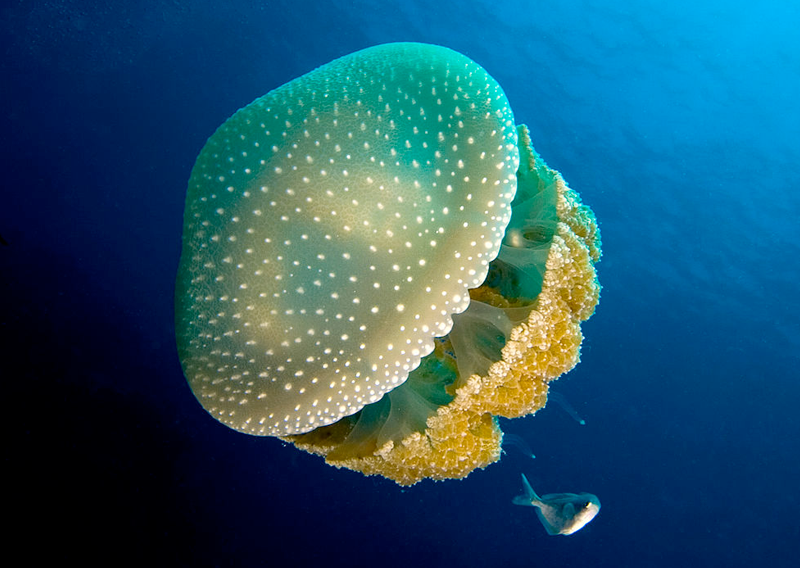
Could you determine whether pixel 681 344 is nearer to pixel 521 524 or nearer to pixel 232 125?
pixel 521 524

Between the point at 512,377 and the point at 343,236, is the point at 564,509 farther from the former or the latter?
the point at 343,236

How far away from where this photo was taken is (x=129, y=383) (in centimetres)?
1153

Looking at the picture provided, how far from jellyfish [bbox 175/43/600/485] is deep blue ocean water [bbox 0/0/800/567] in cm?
996

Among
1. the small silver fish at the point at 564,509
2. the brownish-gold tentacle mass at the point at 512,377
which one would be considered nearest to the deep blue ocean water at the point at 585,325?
the small silver fish at the point at 564,509

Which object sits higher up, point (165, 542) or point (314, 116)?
point (314, 116)

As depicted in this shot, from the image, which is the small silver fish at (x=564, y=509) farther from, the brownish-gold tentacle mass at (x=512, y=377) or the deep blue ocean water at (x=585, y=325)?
the deep blue ocean water at (x=585, y=325)

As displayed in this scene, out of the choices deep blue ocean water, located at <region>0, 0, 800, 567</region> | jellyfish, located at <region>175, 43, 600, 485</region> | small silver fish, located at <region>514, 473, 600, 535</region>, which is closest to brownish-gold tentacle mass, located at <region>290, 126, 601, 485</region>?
jellyfish, located at <region>175, 43, 600, 485</region>

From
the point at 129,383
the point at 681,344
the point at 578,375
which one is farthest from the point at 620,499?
the point at 129,383

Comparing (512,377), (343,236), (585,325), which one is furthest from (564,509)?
(585,325)

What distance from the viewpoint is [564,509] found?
663cm

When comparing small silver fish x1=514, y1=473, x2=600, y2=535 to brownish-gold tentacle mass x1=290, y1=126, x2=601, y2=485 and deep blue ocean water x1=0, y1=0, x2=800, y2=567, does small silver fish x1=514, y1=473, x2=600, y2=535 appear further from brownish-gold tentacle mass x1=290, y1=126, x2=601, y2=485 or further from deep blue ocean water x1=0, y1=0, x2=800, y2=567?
deep blue ocean water x1=0, y1=0, x2=800, y2=567

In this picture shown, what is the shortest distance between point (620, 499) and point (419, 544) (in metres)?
7.72

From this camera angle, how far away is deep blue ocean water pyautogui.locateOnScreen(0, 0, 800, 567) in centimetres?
1077

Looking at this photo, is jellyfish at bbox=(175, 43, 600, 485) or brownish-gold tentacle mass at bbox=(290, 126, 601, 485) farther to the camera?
brownish-gold tentacle mass at bbox=(290, 126, 601, 485)
